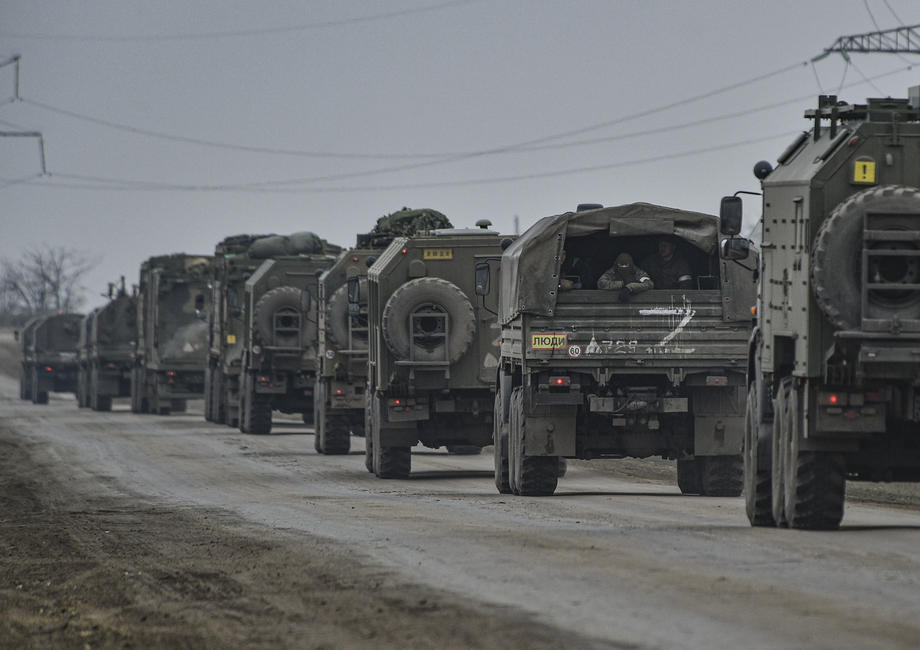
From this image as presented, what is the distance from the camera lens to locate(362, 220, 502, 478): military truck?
78.3 ft

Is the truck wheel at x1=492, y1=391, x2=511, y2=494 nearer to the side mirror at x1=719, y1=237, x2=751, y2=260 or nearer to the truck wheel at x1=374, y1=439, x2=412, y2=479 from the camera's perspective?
the truck wheel at x1=374, y1=439, x2=412, y2=479

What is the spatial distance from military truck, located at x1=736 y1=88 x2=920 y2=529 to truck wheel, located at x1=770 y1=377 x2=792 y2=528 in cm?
1

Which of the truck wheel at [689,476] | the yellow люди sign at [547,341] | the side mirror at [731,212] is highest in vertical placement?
the side mirror at [731,212]

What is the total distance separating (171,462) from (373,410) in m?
4.93

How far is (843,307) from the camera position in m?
13.6

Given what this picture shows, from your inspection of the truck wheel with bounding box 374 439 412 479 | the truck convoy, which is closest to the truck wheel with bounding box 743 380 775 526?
the truck wheel with bounding box 374 439 412 479

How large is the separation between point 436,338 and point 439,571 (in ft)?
39.8

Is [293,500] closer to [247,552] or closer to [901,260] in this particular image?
[247,552]

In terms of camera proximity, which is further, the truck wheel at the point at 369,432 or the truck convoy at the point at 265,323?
the truck convoy at the point at 265,323

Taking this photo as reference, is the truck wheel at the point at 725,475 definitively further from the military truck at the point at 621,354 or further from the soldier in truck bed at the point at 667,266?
the soldier in truck bed at the point at 667,266

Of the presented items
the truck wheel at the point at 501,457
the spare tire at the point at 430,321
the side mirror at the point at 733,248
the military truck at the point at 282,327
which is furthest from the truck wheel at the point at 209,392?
the side mirror at the point at 733,248

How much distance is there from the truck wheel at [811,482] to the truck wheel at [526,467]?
18.7ft

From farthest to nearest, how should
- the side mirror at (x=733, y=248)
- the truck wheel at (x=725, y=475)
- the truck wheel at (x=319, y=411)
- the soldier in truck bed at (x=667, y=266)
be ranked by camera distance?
the truck wheel at (x=319, y=411), the truck wheel at (x=725, y=475), the soldier in truck bed at (x=667, y=266), the side mirror at (x=733, y=248)

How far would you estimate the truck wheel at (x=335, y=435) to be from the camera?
31.6m
